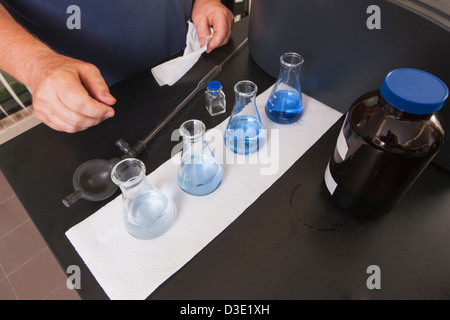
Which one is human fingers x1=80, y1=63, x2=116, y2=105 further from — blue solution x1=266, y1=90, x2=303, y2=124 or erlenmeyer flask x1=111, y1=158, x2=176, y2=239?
blue solution x1=266, y1=90, x2=303, y2=124

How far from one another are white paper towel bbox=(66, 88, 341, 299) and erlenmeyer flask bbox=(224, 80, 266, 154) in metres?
0.02

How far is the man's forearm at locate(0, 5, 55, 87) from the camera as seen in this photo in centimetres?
61

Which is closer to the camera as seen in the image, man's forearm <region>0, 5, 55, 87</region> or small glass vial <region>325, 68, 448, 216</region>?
small glass vial <region>325, 68, 448, 216</region>

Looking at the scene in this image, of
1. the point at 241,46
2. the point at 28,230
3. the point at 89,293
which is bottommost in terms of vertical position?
the point at 28,230

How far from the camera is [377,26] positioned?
48 centimetres

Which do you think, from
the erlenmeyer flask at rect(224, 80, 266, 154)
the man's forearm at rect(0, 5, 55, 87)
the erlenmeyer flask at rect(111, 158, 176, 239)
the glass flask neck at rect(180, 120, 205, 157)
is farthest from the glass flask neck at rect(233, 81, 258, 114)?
the man's forearm at rect(0, 5, 55, 87)

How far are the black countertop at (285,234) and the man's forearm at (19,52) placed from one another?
14 centimetres

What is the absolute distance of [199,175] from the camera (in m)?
0.54

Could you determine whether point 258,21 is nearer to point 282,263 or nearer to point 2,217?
point 282,263

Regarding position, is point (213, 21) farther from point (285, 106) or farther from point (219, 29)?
point (285, 106)

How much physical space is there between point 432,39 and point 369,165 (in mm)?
222

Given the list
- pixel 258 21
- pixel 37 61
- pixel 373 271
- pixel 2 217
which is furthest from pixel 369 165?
pixel 2 217

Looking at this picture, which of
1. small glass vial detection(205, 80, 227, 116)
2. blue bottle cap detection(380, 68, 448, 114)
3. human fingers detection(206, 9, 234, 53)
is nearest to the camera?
blue bottle cap detection(380, 68, 448, 114)

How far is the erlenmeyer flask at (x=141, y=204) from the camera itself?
47 cm
